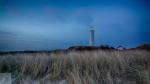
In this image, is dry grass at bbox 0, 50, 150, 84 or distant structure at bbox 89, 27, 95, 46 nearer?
dry grass at bbox 0, 50, 150, 84

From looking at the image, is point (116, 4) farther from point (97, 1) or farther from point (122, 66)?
point (122, 66)

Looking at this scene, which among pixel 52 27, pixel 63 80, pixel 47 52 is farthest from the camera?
pixel 52 27

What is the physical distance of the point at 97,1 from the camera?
2.90 metres

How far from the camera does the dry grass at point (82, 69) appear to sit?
1871 millimetres

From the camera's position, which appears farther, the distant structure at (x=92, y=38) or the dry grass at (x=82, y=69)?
the distant structure at (x=92, y=38)

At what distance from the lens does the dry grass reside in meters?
1.87

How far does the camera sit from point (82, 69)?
6.49ft

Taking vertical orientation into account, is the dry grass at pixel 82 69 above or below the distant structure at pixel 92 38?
below

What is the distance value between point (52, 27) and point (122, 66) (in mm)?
1175

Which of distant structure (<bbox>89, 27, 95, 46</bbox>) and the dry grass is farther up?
distant structure (<bbox>89, 27, 95, 46</bbox>)

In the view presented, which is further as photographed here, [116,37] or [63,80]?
[116,37]

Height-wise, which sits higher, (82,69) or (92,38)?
(92,38)

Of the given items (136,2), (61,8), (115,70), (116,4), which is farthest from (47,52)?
(136,2)

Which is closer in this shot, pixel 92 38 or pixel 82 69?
pixel 82 69
